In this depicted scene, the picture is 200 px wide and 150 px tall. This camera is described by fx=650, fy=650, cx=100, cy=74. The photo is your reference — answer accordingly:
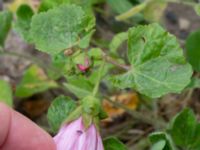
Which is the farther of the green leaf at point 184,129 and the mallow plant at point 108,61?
the green leaf at point 184,129

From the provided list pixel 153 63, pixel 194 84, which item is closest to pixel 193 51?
pixel 194 84

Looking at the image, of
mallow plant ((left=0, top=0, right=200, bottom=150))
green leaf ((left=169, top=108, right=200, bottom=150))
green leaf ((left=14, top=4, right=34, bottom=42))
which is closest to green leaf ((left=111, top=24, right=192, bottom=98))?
mallow plant ((left=0, top=0, right=200, bottom=150))

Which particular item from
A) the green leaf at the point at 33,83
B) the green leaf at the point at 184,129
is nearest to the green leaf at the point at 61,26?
the green leaf at the point at 184,129

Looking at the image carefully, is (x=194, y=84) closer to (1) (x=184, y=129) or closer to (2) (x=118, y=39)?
(1) (x=184, y=129)

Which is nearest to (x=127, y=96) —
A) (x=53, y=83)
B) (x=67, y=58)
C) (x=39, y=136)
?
(x=53, y=83)

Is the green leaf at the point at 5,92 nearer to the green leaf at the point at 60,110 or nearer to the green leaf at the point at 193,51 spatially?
the green leaf at the point at 60,110

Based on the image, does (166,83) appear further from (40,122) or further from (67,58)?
(40,122)
